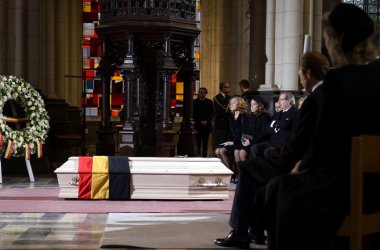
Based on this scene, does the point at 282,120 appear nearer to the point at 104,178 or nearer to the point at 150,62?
the point at 104,178

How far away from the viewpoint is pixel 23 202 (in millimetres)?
9562

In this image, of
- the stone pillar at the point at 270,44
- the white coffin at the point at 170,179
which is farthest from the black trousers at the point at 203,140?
the white coffin at the point at 170,179

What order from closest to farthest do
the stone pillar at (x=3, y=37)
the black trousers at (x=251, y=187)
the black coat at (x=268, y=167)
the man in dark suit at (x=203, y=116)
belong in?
the black coat at (x=268, y=167), the black trousers at (x=251, y=187), the stone pillar at (x=3, y=37), the man in dark suit at (x=203, y=116)

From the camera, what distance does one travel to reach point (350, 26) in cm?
408

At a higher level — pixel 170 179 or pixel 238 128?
pixel 238 128

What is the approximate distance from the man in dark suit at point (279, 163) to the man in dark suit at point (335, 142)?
0.31 metres

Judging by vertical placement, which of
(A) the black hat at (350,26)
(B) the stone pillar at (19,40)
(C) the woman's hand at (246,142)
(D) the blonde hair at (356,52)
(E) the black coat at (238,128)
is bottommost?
(C) the woman's hand at (246,142)

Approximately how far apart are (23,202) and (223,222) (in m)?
3.07

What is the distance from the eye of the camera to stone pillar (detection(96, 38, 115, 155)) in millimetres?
13250

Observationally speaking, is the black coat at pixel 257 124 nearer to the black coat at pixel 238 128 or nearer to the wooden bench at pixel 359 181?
the black coat at pixel 238 128

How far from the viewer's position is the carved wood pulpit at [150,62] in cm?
1221

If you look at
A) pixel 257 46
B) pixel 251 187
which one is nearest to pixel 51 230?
pixel 251 187

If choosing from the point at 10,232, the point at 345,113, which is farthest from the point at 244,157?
the point at 345,113

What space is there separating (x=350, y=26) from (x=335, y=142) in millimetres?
669
